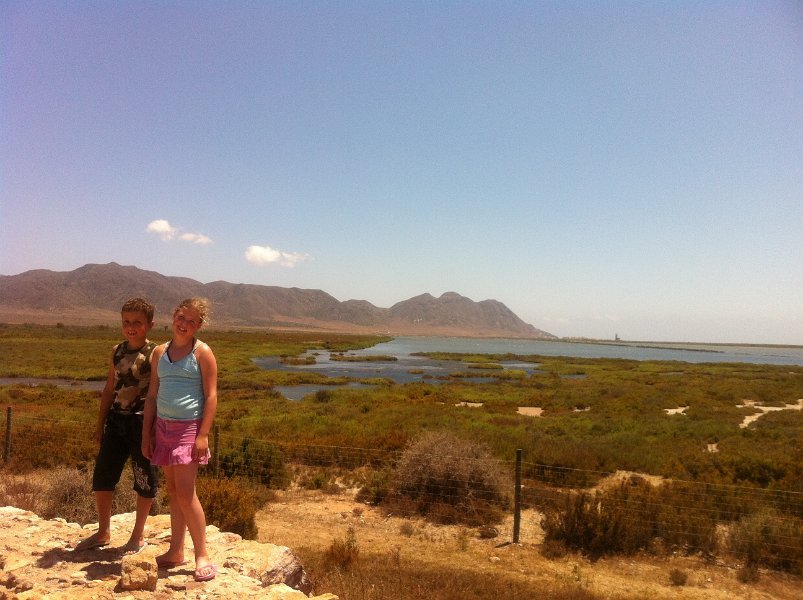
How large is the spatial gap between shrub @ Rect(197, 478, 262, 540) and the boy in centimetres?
246

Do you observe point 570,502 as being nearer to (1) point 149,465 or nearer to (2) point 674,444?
(1) point 149,465

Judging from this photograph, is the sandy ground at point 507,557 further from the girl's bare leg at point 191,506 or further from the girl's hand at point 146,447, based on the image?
the girl's hand at point 146,447

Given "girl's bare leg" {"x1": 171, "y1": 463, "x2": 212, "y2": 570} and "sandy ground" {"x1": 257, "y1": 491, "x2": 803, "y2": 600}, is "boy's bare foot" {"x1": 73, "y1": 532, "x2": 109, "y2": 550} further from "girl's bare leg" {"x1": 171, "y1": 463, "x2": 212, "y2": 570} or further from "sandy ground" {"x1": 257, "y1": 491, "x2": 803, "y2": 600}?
"sandy ground" {"x1": 257, "y1": 491, "x2": 803, "y2": 600}

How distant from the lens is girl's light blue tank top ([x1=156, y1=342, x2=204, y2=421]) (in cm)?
338

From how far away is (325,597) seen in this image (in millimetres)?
3309

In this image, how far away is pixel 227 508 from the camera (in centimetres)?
645

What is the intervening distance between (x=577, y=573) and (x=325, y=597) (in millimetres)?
3994

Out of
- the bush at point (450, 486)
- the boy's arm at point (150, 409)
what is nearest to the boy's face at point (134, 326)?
the boy's arm at point (150, 409)

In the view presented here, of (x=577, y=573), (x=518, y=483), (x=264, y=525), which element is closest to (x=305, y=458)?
(x=264, y=525)

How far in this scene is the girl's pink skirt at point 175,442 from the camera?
11.1 feet

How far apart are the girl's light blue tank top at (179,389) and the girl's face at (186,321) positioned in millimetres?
144

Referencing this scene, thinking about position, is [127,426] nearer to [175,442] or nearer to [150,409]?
[150,409]

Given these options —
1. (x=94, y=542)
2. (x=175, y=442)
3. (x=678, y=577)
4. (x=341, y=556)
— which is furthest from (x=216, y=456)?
(x=678, y=577)

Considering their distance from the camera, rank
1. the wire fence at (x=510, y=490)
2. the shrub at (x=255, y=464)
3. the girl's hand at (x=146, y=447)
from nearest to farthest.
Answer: the girl's hand at (x=146, y=447), the wire fence at (x=510, y=490), the shrub at (x=255, y=464)
